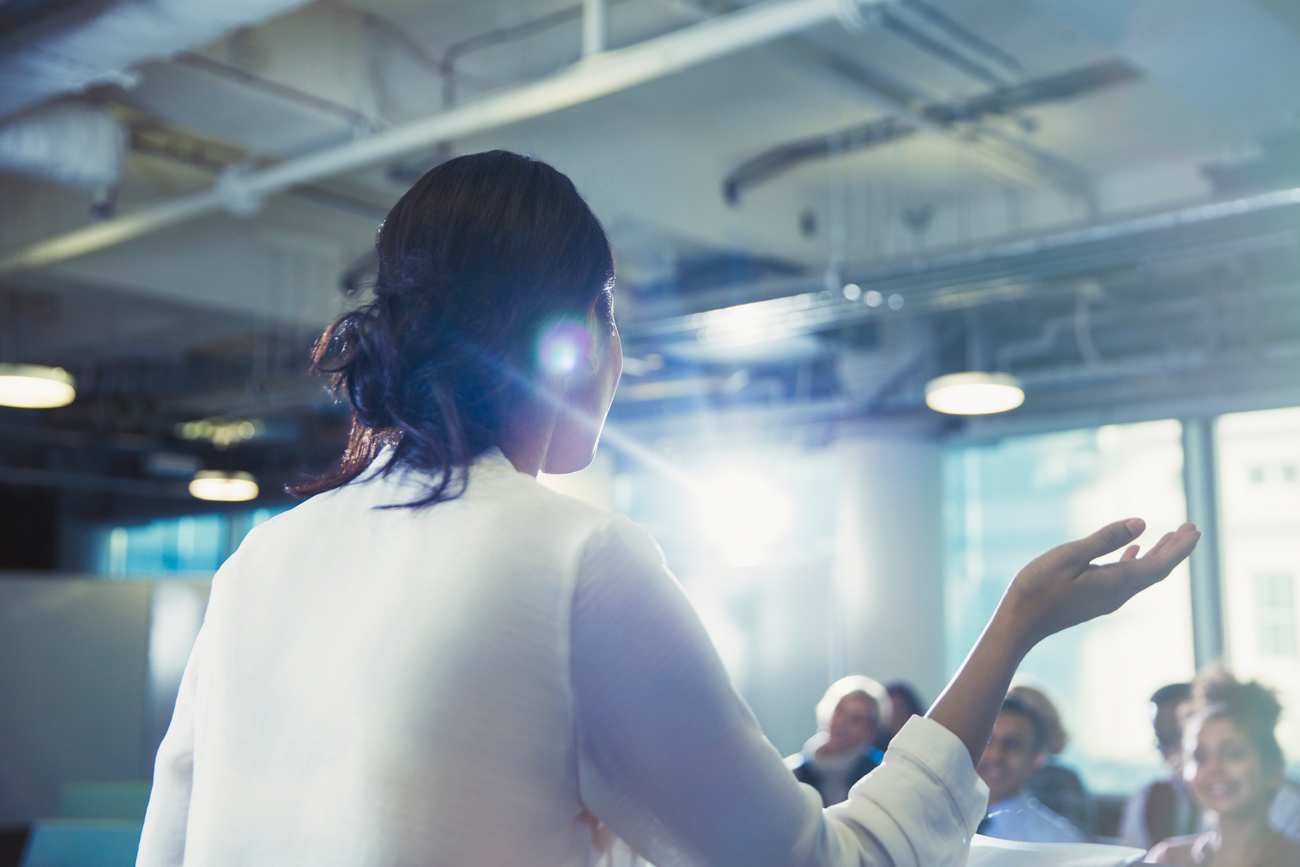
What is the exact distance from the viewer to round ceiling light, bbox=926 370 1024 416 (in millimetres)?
4648

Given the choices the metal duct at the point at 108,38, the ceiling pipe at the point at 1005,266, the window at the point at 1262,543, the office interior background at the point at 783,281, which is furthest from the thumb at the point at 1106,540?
the window at the point at 1262,543

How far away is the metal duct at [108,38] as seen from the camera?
2.89 metres

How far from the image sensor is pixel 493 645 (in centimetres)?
52

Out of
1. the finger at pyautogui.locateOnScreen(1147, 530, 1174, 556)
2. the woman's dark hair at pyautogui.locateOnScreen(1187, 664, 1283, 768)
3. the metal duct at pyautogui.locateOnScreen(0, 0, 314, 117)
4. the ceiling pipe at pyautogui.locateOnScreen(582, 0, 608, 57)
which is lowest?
the woman's dark hair at pyautogui.locateOnScreen(1187, 664, 1283, 768)

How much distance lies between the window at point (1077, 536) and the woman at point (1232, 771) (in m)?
3.40

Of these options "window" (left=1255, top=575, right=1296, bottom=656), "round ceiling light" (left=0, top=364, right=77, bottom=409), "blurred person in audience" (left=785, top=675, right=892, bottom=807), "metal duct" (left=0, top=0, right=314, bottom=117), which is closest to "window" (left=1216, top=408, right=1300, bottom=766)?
"window" (left=1255, top=575, right=1296, bottom=656)

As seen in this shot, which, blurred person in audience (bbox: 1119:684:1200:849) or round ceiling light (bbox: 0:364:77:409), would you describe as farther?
round ceiling light (bbox: 0:364:77:409)

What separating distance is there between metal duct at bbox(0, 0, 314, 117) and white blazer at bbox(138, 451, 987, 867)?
2.69m

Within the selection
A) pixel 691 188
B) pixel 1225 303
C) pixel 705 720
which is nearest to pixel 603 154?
pixel 691 188

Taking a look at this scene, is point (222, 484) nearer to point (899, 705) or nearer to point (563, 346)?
point (899, 705)

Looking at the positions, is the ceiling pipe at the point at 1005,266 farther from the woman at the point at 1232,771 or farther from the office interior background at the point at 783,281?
the woman at the point at 1232,771

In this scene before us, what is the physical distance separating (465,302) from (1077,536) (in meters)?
6.20

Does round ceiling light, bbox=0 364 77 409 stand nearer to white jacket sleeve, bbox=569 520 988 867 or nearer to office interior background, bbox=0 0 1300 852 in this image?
office interior background, bbox=0 0 1300 852

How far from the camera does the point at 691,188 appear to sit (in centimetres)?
534
